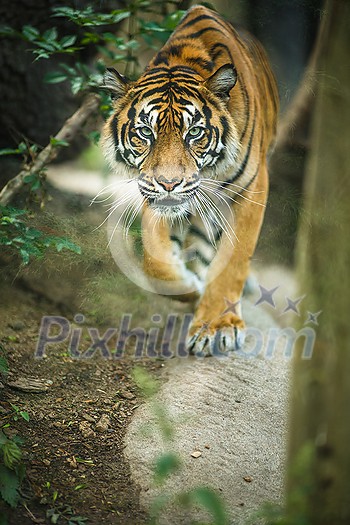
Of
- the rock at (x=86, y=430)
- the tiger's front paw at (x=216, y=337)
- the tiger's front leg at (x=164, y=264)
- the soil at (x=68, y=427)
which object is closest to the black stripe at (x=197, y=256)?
the tiger's front leg at (x=164, y=264)

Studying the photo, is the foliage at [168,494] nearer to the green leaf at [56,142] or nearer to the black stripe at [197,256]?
the black stripe at [197,256]

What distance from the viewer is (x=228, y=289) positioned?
3.97 metres

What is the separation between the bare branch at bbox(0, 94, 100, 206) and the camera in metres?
4.52

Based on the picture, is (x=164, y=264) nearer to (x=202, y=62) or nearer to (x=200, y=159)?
(x=200, y=159)

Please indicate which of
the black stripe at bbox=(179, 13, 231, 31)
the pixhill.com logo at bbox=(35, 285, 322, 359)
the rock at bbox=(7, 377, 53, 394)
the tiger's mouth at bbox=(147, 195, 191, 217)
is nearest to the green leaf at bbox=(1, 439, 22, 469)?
the rock at bbox=(7, 377, 53, 394)

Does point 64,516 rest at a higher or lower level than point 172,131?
lower

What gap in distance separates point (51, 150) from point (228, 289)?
172cm

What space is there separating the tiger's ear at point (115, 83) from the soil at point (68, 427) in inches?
59.6

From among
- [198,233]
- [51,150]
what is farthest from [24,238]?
[51,150]

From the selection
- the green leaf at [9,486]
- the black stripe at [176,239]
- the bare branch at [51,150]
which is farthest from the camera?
the bare branch at [51,150]

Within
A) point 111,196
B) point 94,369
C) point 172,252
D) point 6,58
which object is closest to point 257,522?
point 94,369

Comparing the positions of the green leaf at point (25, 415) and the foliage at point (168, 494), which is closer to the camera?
the foliage at point (168, 494)

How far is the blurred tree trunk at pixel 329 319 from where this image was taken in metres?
1.89

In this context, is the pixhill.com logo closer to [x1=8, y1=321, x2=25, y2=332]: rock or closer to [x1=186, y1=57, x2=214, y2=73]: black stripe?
[x1=8, y1=321, x2=25, y2=332]: rock
